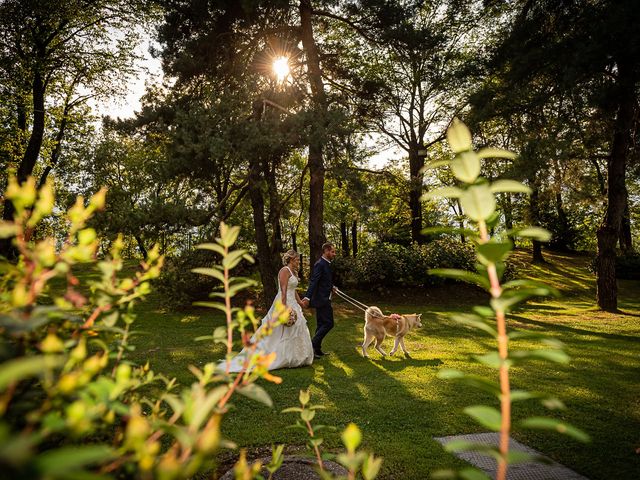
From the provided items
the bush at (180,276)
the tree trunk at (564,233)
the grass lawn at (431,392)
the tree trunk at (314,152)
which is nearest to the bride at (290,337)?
the grass lawn at (431,392)

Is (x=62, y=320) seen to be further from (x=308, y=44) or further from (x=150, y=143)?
(x=308, y=44)

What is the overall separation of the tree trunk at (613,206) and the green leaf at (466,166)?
15.0 meters

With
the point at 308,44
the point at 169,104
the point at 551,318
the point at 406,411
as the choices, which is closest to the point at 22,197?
the point at 406,411

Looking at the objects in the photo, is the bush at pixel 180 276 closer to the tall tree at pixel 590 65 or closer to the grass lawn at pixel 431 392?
the grass lawn at pixel 431 392

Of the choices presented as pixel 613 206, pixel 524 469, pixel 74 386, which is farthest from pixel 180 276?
pixel 613 206

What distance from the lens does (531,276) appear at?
23.6m

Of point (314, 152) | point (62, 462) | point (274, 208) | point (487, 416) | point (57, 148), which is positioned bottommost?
point (487, 416)

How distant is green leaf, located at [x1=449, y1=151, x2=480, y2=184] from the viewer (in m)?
0.80

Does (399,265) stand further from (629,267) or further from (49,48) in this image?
(49,48)

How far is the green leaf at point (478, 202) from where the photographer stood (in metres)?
0.78

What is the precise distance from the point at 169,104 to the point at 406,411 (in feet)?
37.3

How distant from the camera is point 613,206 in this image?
44.0 ft

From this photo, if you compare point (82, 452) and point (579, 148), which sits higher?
point (579, 148)

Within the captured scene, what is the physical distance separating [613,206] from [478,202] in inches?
628
